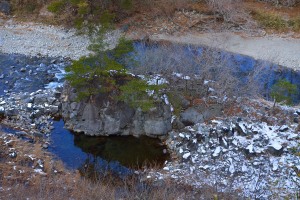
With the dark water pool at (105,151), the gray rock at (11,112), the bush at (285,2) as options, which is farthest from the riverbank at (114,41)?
the dark water pool at (105,151)

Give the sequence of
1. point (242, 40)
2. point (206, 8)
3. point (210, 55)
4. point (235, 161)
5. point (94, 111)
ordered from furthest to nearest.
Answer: point (206, 8), point (242, 40), point (210, 55), point (94, 111), point (235, 161)

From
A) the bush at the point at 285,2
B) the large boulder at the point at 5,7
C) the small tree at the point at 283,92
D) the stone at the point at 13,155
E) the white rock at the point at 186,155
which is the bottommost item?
the white rock at the point at 186,155

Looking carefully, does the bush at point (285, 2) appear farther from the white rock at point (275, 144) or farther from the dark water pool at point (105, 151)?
the dark water pool at point (105, 151)

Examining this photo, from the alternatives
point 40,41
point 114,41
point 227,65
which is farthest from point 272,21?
point 40,41

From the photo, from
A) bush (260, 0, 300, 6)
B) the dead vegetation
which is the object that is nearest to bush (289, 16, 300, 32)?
the dead vegetation

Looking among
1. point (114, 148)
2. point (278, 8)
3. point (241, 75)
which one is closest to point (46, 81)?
point (114, 148)

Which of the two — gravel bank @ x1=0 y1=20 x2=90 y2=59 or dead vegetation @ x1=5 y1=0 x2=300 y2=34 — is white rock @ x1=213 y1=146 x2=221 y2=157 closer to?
gravel bank @ x1=0 y1=20 x2=90 y2=59

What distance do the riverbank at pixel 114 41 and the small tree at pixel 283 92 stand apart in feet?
13.8

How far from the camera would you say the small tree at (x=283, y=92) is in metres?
13.8

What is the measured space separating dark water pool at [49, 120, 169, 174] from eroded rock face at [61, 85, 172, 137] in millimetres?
244

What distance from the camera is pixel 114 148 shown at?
13.4 m

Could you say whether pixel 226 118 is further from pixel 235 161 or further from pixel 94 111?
pixel 94 111

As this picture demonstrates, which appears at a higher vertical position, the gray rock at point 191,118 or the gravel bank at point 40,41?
the gravel bank at point 40,41

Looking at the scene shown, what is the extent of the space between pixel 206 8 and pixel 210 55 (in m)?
6.63
